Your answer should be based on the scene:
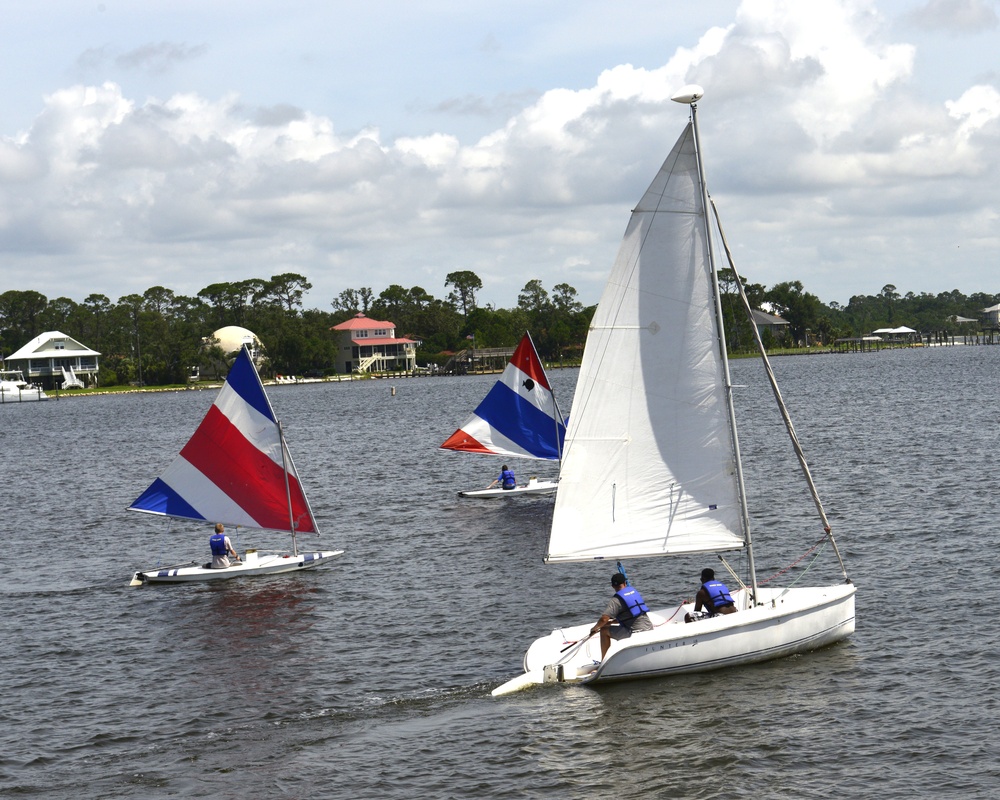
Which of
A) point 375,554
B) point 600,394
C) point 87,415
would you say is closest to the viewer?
point 600,394

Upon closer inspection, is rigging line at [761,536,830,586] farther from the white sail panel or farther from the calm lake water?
the white sail panel

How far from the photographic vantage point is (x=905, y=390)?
408 ft

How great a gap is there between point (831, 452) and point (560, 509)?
4461 centimetres

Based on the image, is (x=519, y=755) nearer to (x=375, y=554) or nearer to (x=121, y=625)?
(x=121, y=625)

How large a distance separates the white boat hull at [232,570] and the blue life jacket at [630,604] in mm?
16095

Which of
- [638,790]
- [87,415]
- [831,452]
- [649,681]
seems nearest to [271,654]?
[649,681]

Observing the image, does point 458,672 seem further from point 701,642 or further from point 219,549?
point 219,549

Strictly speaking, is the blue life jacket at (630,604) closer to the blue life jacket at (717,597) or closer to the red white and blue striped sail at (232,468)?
the blue life jacket at (717,597)

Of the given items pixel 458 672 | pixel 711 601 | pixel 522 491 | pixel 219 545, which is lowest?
pixel 458 672

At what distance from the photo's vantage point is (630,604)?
2331cm

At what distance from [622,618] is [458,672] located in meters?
4.32

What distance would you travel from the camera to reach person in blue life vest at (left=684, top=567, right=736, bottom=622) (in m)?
23.9

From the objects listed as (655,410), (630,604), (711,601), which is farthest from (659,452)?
(711,601)

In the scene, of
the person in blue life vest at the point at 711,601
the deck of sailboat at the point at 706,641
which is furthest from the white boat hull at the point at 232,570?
the person in blue life vest at the point at 711,601
